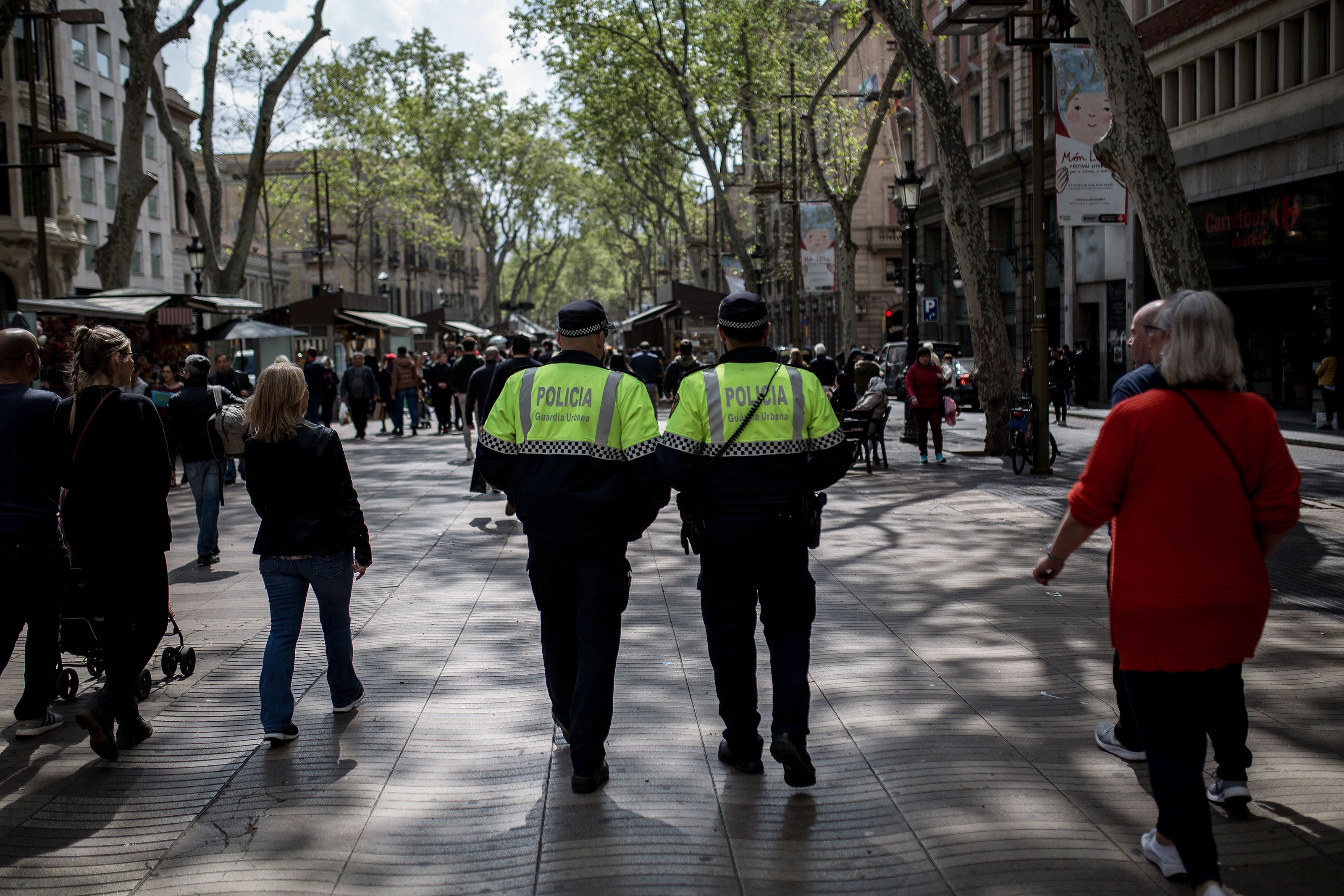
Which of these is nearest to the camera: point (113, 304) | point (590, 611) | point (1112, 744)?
point (590, 611)

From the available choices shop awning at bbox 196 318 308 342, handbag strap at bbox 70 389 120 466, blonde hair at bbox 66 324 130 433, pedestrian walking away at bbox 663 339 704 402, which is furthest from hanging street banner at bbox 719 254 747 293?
handbag strap at bbox 70 389 120 466

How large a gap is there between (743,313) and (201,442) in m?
6.94

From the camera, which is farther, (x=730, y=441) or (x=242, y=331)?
(x=242, y=331)

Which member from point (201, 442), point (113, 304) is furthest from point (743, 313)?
point (113, 304)

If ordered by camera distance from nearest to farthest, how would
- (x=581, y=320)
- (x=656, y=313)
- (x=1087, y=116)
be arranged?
(x=581, y=320), (x=1087, y=116), (x=656, y=313)

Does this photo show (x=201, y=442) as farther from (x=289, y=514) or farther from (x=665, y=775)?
(x=665, y=775)

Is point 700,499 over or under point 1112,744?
over

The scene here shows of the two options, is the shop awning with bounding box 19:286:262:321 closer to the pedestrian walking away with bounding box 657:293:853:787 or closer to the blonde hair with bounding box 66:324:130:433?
the blonde hair with bounding box 66:324:130:433

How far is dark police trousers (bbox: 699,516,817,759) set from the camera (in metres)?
4.62

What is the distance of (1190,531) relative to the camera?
3.65 meters

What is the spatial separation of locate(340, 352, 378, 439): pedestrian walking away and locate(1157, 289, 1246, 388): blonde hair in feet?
73.1

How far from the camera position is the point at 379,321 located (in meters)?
34.0

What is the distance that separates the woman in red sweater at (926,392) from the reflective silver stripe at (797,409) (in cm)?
1326

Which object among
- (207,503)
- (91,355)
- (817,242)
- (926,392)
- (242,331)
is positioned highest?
(817,242)
